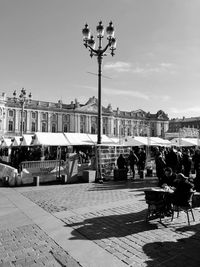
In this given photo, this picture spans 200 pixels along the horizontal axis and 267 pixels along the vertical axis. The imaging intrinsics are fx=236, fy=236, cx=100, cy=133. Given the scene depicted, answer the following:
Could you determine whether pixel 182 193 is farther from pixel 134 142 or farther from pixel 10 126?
pixel 10 126

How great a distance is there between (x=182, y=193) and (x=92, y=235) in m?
2.50

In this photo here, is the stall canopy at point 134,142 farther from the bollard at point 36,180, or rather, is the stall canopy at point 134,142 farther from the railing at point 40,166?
the bollard at point 36,180

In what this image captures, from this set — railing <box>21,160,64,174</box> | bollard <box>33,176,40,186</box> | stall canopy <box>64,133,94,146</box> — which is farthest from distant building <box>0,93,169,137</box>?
bollard <box>33,176,40,186</box>

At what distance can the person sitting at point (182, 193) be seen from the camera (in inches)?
234

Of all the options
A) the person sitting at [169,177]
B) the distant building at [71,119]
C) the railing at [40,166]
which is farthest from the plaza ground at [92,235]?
the distant building at [71,119]

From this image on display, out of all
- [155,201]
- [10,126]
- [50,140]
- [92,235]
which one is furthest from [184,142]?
[10,126]

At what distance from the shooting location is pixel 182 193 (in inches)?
236

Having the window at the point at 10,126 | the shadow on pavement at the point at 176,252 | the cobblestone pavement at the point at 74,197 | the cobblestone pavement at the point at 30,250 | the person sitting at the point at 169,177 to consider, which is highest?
the window at the point at 10,126

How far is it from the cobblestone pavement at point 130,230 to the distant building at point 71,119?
175ft

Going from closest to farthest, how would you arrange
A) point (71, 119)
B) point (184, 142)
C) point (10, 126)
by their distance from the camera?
point (184, 142)
point (10, 126)
point (71, 119)

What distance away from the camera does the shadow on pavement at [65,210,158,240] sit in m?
5.27

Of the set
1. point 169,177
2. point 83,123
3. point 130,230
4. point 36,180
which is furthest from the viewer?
point 83,123

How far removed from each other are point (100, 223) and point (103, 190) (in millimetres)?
4568

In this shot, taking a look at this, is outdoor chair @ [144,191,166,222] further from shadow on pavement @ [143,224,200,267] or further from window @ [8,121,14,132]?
window @ [8,121,14,132]
